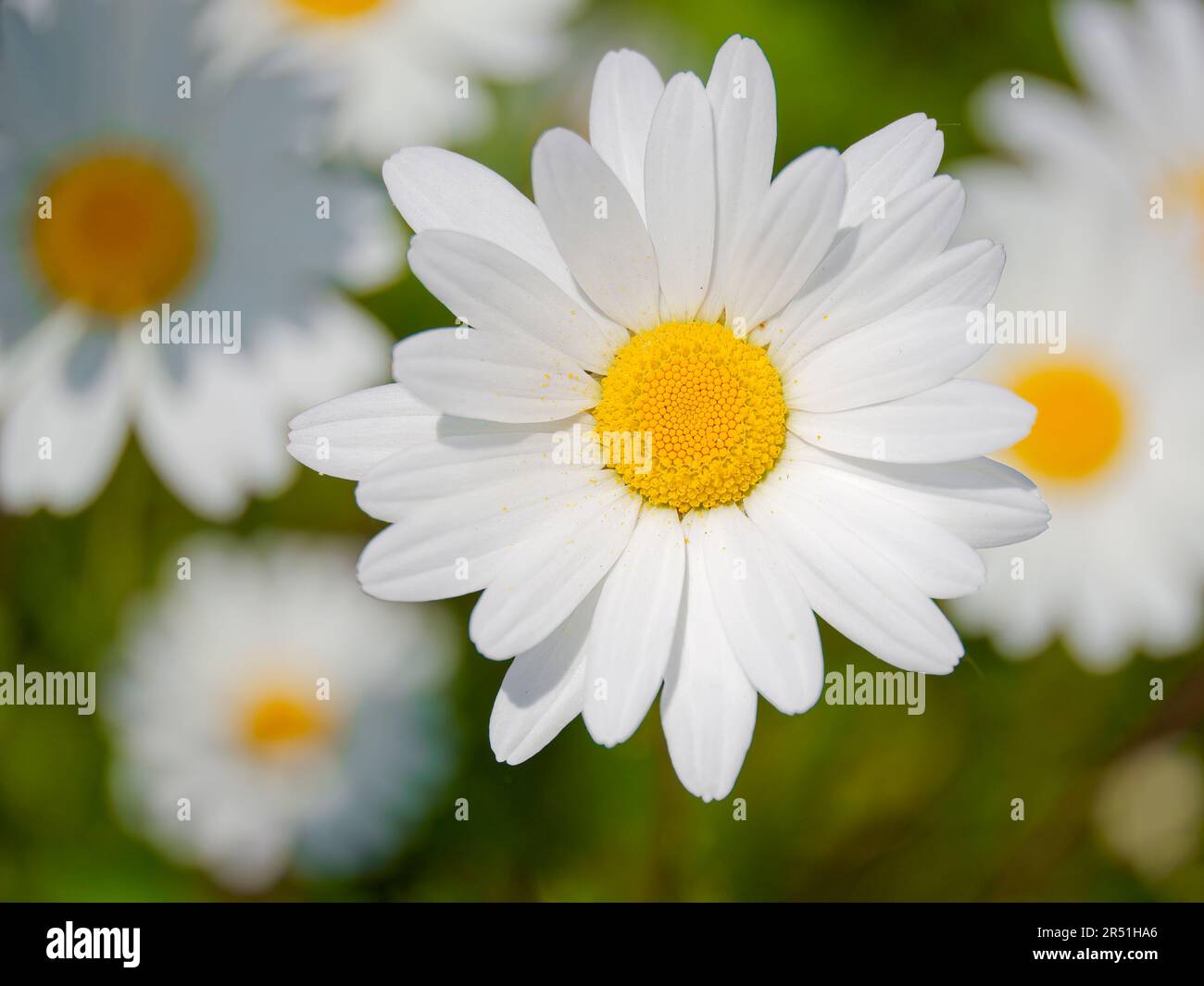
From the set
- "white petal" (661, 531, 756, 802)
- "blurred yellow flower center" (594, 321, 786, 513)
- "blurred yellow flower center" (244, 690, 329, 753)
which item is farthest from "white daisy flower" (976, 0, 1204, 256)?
"blurred yellow flower center" (244, 690, 329, 753)

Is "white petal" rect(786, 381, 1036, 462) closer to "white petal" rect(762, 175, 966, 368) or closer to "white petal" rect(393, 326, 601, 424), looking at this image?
"white petal" rect(762, 175, 966, 368)

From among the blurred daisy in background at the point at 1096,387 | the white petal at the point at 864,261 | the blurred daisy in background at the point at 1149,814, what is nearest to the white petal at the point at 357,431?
the white petal at the point at 864,261

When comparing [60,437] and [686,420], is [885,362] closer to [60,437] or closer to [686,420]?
[686,420]

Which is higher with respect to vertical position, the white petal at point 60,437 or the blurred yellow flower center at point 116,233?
the blurred yellow flower center at point 116,233

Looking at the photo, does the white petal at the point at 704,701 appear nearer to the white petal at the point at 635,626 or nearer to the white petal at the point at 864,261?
the white petal at the point at 635,626
